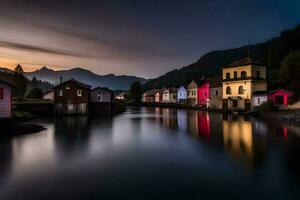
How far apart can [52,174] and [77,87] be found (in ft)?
139

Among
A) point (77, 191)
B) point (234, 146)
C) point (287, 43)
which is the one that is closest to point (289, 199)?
point (77, 191)

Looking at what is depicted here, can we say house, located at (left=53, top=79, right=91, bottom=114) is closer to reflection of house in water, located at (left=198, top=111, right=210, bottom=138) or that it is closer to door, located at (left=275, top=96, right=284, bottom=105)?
reflection of house in water, located at (left=198, top=111, right=210, bottom=138)

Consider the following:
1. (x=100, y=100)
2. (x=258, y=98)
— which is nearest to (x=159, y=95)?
(x=100, y=100)

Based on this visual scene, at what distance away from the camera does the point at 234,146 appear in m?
19.5

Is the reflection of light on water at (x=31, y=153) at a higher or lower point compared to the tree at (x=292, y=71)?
lower

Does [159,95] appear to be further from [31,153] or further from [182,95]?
[31,153]

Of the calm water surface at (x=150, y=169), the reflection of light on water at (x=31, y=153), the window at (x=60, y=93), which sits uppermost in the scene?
the window at (x=60, y=93)

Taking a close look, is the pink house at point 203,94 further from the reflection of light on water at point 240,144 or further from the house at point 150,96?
the reflection of light on water at point 240,144

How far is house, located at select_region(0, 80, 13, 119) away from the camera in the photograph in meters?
27.2

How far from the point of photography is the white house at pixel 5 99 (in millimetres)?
27203

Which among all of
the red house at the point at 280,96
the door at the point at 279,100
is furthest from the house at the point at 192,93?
the door at the point at 279,100

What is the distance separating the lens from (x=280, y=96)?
45.8 metres

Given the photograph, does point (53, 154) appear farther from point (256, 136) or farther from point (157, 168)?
point (256, 136)

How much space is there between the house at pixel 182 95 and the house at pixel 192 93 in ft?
Answer: 7.80
